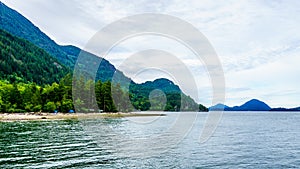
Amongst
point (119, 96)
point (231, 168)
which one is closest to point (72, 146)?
point (231, 168)

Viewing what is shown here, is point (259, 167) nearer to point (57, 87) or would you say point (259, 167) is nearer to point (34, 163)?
point (34, 163)

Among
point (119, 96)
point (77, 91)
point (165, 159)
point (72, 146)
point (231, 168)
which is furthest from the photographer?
point (119, 96)

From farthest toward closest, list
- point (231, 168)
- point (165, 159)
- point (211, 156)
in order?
point (211, 156) < point (165, 159) < point (231, 168)

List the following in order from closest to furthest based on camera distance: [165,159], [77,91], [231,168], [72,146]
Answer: [231,168]
[165,159]
[72,146]
[77,91]

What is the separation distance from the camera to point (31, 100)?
4579 inches

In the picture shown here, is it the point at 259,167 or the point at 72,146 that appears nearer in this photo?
the point at 259,167

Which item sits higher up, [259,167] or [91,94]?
[91,94]

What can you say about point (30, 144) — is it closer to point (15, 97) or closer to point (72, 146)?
point (72, 146)

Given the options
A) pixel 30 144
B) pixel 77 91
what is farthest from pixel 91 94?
pixel 30 144

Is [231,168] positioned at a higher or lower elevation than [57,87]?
lower

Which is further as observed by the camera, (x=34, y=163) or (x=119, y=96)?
(x=119, y=96)

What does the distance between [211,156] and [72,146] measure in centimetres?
1789

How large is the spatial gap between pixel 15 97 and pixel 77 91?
26480 millimetres

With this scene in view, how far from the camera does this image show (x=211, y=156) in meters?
31.4
